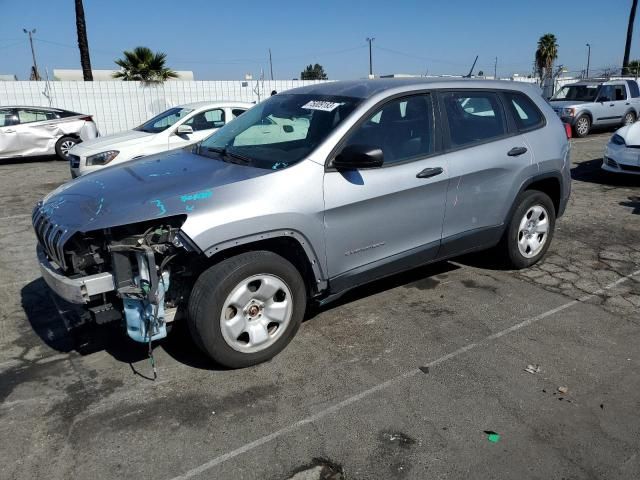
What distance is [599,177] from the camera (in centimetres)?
986

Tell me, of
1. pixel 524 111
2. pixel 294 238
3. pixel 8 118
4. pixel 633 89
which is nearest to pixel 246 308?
pixel 294 238

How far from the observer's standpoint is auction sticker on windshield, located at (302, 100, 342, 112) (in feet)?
12.8

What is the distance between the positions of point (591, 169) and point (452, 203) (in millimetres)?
7982

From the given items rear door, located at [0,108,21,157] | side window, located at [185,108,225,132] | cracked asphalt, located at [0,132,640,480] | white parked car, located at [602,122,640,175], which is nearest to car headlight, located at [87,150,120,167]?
side window, located at [185,108,225,132]

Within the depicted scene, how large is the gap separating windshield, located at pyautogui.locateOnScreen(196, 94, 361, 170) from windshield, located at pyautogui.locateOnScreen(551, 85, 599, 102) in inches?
596

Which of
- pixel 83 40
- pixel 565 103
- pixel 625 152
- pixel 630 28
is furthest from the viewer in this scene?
pixel 630 28

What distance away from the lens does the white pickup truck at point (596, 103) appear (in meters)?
15.7

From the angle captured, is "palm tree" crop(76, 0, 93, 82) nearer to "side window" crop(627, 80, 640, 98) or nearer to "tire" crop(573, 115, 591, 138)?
"tire" crop(573, 115, 591, 138)

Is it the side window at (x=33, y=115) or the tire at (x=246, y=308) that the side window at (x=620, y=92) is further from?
the tire at (x=246, y=308)

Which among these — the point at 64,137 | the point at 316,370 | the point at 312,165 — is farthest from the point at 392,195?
the point at 64,137

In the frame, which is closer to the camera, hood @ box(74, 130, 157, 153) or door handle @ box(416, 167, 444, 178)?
door handle @ box(416, 167, 444, 178)

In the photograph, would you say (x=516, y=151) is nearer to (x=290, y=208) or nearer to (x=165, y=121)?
(x=290, y=208)

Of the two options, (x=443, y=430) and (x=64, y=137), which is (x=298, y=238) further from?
(x=64, y=137)

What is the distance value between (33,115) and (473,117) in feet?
42.3
